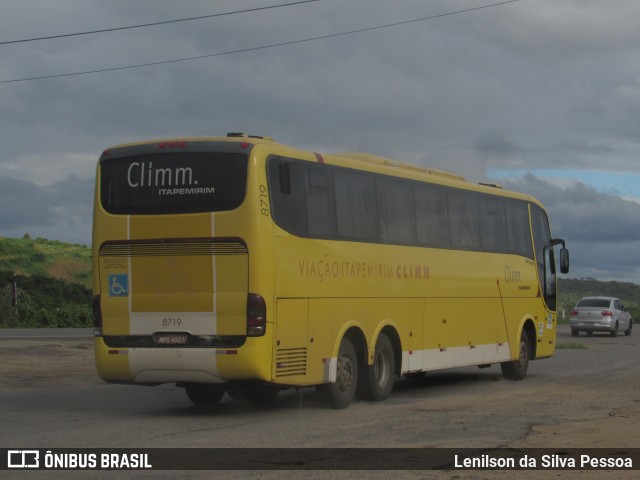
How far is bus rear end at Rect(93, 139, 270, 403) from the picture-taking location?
14828mm

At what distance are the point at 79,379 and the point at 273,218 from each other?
923 cm

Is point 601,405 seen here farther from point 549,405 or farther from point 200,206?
point 200,206

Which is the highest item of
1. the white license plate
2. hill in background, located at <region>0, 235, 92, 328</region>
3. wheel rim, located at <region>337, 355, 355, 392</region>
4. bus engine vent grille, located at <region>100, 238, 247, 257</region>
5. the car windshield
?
hill in background, located at <region>0, 235, 92, 328</region>

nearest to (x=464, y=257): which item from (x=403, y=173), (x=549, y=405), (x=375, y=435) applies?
(x=403, y=173)

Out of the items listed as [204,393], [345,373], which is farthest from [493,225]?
[204,393]

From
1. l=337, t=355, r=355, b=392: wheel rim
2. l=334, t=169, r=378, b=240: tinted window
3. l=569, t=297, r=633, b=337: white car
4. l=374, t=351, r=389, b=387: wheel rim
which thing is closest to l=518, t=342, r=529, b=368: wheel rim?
l=374, t=351, r=389, b=387: wheel rim

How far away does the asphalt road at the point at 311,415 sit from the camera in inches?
496

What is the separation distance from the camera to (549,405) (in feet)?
55.2

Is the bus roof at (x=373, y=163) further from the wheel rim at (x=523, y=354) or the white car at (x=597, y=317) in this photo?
the white car at (x=597, y=317)

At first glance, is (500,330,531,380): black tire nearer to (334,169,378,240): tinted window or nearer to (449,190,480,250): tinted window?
(449,190,480,250): tinted window

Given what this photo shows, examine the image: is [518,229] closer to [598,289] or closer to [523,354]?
[523,354]

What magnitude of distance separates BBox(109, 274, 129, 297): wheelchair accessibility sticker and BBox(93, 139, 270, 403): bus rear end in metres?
0.01

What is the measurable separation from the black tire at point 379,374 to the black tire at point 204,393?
2.19 metres

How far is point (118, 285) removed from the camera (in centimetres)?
1559
